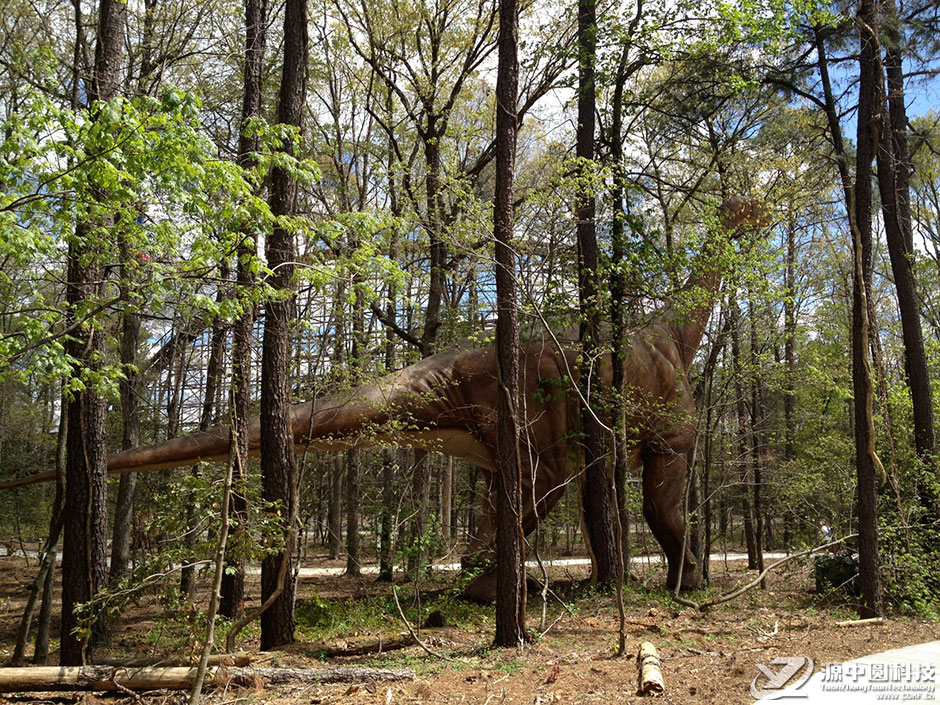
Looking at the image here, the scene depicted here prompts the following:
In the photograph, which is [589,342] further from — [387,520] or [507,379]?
[387,520]

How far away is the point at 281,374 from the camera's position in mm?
7789

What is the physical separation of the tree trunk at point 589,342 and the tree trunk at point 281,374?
3863 millimetres

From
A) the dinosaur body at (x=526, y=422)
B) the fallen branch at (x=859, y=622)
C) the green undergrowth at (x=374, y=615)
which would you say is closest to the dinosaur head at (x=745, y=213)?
the dinosaur body at (x=526, y=422)

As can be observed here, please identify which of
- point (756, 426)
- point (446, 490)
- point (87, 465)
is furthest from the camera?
point (446, 490)

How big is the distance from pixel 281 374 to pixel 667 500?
20.6ft

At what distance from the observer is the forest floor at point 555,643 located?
5.65 metres

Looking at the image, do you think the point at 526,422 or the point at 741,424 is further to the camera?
the point at 741,424

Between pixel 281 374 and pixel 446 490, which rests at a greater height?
pixel 281 374

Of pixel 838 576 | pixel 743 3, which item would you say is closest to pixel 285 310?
pixel 743 3

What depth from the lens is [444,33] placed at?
13.9 metres

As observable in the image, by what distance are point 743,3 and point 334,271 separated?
6.72m

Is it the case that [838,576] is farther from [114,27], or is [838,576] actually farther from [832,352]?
[114,27]

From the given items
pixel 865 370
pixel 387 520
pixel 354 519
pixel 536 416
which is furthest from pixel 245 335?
pixel 354 519

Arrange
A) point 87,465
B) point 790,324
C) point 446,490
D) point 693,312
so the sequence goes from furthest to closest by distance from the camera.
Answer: point 446,490, point 790,324, point 693,312, point 87,465
